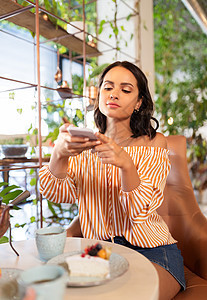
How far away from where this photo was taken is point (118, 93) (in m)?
1.06

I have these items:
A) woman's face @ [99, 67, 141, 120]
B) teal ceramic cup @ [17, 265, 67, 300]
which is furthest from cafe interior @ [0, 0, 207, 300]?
woman's face @ [99, 67, 141, 120]

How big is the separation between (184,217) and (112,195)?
395mm

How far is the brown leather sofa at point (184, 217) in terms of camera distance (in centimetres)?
108

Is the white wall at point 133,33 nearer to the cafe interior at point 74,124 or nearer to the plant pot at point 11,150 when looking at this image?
the cafe interior at point 74,124

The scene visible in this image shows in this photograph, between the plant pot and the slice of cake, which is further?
the plant pot

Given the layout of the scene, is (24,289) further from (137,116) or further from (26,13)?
(26,13)

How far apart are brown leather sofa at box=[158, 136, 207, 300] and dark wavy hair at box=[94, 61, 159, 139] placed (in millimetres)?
178

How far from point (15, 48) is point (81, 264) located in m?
2.38

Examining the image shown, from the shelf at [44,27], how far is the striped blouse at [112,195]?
3.40 feet

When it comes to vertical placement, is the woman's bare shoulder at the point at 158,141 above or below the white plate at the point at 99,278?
above

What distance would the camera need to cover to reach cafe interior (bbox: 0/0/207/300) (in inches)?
22.1

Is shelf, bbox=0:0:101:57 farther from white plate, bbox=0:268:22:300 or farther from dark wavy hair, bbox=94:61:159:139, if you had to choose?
white plate, bbox=0:268:22:300

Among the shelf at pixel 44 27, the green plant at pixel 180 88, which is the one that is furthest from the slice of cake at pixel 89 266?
the green plant at pixel 180 88

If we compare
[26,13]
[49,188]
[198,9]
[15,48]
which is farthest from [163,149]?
[15,48]
